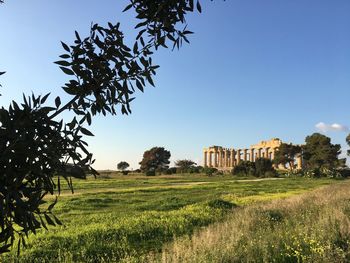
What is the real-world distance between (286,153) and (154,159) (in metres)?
37.5

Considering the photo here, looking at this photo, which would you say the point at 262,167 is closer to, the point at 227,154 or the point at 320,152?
the point at 320,152

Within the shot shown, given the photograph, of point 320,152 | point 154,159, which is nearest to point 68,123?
point 320,152

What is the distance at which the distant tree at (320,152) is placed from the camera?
89.1m

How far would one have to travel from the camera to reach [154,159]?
119 meters

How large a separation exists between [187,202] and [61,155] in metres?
23.6

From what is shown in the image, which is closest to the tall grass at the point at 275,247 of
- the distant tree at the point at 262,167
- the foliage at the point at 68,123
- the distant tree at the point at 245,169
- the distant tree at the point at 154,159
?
the foliage at the point at 68,123

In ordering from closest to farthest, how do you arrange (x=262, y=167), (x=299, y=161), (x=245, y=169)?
1. (x=262, y=167)
2. (x=245, y=169)
3. (x=299, y=161)

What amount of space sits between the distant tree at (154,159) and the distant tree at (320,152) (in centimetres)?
3973

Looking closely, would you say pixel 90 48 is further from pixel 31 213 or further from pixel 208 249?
pixel 208 249

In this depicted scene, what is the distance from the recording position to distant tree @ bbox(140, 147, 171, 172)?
118 m

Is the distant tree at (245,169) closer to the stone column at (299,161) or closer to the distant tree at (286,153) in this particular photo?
the distant tree at (286,153)

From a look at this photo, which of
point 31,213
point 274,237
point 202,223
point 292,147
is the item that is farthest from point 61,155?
point 292,147

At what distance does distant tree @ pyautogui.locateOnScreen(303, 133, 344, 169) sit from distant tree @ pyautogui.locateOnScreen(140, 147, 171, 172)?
39726 millimetres

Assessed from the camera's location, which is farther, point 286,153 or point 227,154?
point 227,154
